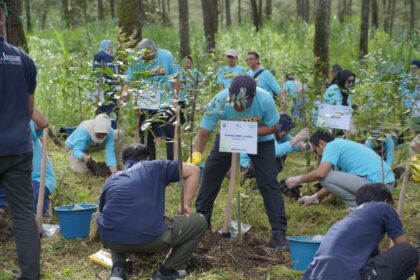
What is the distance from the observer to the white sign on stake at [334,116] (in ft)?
Answer: 20.4

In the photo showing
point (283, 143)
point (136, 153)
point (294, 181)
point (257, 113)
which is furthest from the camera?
point (283, 143)

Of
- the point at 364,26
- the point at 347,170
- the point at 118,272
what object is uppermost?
the point at 364,26

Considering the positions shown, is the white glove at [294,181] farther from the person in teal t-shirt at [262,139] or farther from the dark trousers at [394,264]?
the dark trousers at [394,264]

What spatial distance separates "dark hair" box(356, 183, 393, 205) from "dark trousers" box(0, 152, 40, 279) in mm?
2022

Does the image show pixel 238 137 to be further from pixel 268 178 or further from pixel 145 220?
pixel 145 220

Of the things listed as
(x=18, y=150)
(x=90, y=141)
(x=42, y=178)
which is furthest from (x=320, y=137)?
(x=18, y=150)

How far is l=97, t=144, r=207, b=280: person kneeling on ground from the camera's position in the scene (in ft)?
13.1

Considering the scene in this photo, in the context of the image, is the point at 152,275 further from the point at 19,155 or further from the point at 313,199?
the point at 313,199

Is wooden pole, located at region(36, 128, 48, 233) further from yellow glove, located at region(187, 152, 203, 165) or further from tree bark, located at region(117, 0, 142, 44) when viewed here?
tree bark, located at region(117, 0, 142, 44)

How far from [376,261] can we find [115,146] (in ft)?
13.9

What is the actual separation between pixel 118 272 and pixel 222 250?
0.83 meters

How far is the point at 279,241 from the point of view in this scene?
4.83 meters

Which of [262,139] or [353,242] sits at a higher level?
[262,139]

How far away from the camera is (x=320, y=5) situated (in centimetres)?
1026
